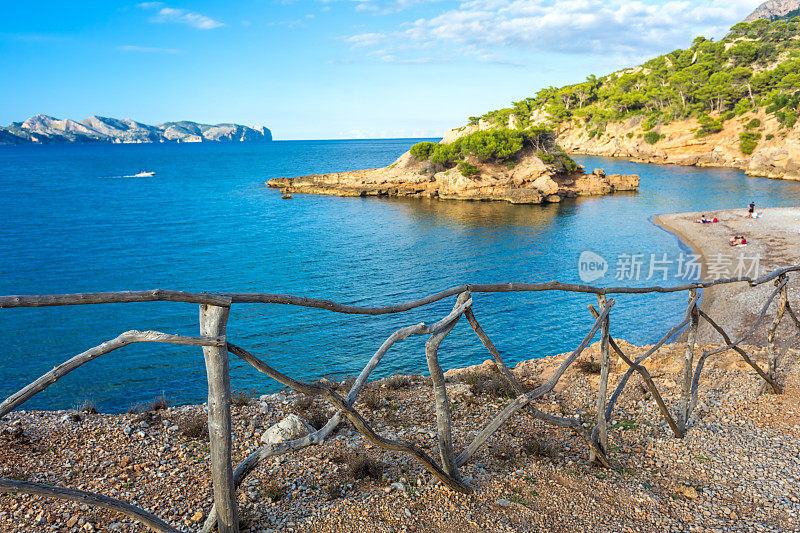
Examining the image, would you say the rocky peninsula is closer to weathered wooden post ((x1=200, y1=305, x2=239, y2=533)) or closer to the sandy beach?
the sandy beach

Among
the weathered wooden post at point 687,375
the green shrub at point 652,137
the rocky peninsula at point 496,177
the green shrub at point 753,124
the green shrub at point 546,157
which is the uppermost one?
the green shrub at point 753,124

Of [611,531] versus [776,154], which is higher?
[776,154]

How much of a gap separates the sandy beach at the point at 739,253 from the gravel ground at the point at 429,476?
11888mm

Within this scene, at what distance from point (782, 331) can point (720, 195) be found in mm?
37816

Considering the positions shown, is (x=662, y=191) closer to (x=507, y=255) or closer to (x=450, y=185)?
(x=450, y=185)

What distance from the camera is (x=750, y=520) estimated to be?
4324 mm

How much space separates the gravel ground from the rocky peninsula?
45.3 m

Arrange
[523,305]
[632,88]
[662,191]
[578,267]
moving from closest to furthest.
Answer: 1. [523,305]
2. [578,267]
3. [662,191]
4. [632,88]

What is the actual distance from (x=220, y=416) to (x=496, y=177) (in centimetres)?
5348

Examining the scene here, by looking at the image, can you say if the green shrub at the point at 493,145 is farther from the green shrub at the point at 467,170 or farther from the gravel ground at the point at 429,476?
the gravel ground at the point at 429,476

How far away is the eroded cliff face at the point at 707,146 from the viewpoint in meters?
58.5

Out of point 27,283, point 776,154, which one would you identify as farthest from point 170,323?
point 776,154

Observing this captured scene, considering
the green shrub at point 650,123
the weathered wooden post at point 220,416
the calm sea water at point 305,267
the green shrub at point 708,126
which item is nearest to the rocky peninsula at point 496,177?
the calm sea water at point 305,267

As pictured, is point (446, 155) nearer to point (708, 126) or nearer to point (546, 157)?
point (546, 157)
